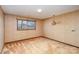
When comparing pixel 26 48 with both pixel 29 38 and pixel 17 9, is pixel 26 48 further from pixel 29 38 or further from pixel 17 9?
pixel 17 9

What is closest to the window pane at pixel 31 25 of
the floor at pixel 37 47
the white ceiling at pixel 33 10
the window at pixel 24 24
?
the window at pixel 24 24

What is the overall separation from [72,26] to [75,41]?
460mm

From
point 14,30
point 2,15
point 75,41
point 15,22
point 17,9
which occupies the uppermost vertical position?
point 17,9

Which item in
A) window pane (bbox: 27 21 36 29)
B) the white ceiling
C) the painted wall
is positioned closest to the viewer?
the white ceiling

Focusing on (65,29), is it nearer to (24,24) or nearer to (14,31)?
(24,24)

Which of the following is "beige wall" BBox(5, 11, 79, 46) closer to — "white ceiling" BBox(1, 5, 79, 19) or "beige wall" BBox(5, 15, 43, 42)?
"beige wall" BBox(5, 15, 43, 42)

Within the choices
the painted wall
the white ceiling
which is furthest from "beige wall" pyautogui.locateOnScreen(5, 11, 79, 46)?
the white ceiling

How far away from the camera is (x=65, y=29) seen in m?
1.93

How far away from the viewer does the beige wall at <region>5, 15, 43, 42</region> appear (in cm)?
160

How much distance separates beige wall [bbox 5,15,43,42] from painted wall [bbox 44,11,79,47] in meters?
0.22

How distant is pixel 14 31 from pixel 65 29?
121 centimetres

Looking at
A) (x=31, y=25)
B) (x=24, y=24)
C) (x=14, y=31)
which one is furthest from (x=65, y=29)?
(x=14, y=31)
